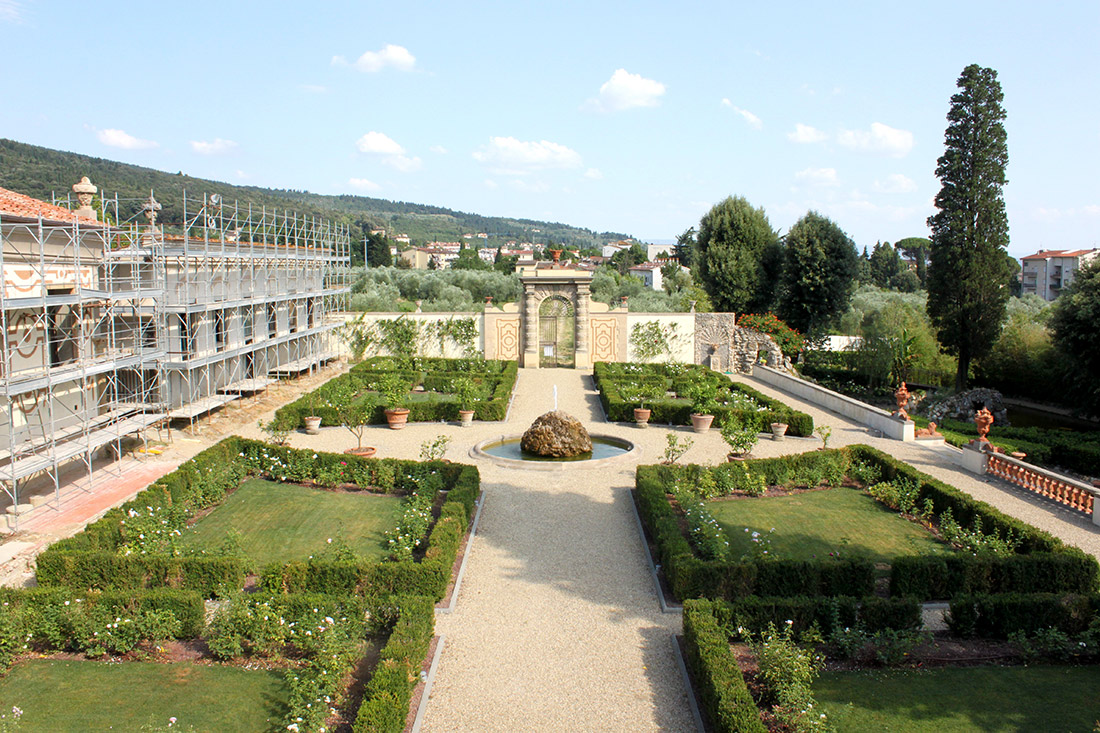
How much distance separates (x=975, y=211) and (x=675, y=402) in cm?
1648

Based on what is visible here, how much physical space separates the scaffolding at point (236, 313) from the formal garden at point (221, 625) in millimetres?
9061

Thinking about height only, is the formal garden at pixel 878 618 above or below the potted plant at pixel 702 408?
below

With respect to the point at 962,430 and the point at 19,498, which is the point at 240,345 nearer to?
the point at 19,498

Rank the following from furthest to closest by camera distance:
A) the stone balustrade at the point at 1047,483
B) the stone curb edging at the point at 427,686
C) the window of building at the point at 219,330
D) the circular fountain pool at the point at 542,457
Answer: the window of building at the point at 219,330
the circular fountain pool at the point at 542,457
the stone balustrade at the point at 1047,483
the stone curb edging at the point at 427,686

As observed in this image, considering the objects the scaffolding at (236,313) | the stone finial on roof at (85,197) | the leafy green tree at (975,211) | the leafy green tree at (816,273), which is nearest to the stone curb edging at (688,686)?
the scaffolding at (236,313)

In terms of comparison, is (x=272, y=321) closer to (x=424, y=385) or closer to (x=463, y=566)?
(x=424, y=385)

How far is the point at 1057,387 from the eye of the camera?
29.3 meters

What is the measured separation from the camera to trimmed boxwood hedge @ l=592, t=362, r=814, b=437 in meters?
20.0

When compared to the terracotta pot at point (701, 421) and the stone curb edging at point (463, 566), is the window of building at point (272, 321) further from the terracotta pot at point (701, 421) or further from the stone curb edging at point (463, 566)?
the stone curb edging at point (463, 566)

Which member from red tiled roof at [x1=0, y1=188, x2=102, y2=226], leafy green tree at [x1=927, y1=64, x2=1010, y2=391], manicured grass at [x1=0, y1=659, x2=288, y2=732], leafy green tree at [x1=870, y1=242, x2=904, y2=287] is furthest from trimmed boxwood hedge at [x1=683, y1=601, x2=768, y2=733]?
leafy green tree at [x1=870, y1=242, x2=904, y2=287]

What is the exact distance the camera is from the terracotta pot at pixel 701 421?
20469 millimetres

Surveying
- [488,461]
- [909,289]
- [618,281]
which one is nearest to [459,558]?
[488,461]

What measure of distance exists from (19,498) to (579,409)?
582 inches

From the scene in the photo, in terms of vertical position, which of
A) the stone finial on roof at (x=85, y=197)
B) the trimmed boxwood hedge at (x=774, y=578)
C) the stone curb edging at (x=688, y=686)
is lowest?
the stone curb edging at (x=688, y=686)
